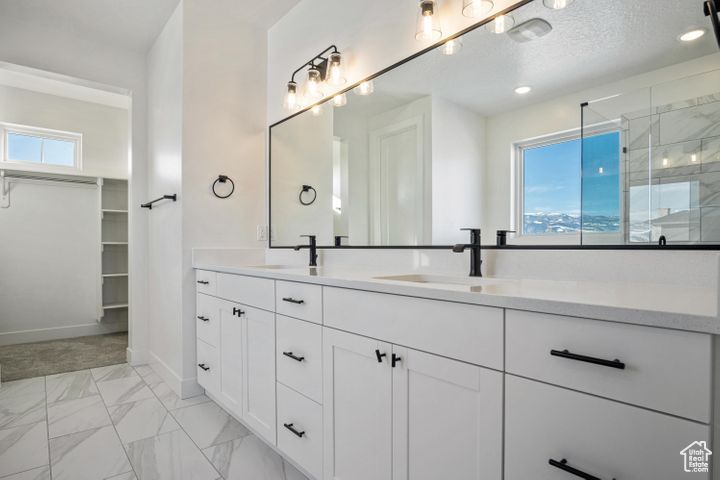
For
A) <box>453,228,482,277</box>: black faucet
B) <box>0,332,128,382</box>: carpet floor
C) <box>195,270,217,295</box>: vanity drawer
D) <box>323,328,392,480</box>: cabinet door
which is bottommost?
<box>0,332,128,382</box>: carpet floor

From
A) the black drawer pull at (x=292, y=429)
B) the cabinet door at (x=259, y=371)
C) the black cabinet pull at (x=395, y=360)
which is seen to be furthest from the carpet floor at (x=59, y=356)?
the black cabinet pull at (x=395, y=360)

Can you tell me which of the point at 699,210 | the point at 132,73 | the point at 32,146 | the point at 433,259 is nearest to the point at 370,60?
the point at 433,259

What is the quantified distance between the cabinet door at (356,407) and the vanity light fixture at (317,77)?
1460mm

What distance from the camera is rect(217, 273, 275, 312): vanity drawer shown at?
5.78 feet

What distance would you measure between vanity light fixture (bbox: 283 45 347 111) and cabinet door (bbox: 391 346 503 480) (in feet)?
5.33

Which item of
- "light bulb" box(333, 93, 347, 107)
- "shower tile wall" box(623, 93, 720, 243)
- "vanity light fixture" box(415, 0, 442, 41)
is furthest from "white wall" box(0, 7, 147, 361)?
"shower tile wall" box(623, 93, 720, 243)

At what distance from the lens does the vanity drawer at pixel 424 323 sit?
932 mm

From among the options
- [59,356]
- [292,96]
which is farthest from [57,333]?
[292,96]

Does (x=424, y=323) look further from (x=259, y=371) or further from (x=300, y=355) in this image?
(x=259, y=371)

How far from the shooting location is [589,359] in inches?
29.7

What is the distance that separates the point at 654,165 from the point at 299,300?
4.16 feet

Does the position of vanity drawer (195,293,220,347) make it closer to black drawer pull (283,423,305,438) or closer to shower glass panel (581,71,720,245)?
black drawer pull (283,423,305,438)

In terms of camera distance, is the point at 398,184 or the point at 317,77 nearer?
the point at 398,184

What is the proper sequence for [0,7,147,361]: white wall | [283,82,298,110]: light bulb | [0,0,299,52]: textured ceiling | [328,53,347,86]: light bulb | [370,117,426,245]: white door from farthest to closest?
[0,7,147,361]: white wall < [0,0,299,52]: textured ceiling < [283,82,298,110]: light bulb < [328,53,347,86]: light bulb < [370,117,426,245]: white door
